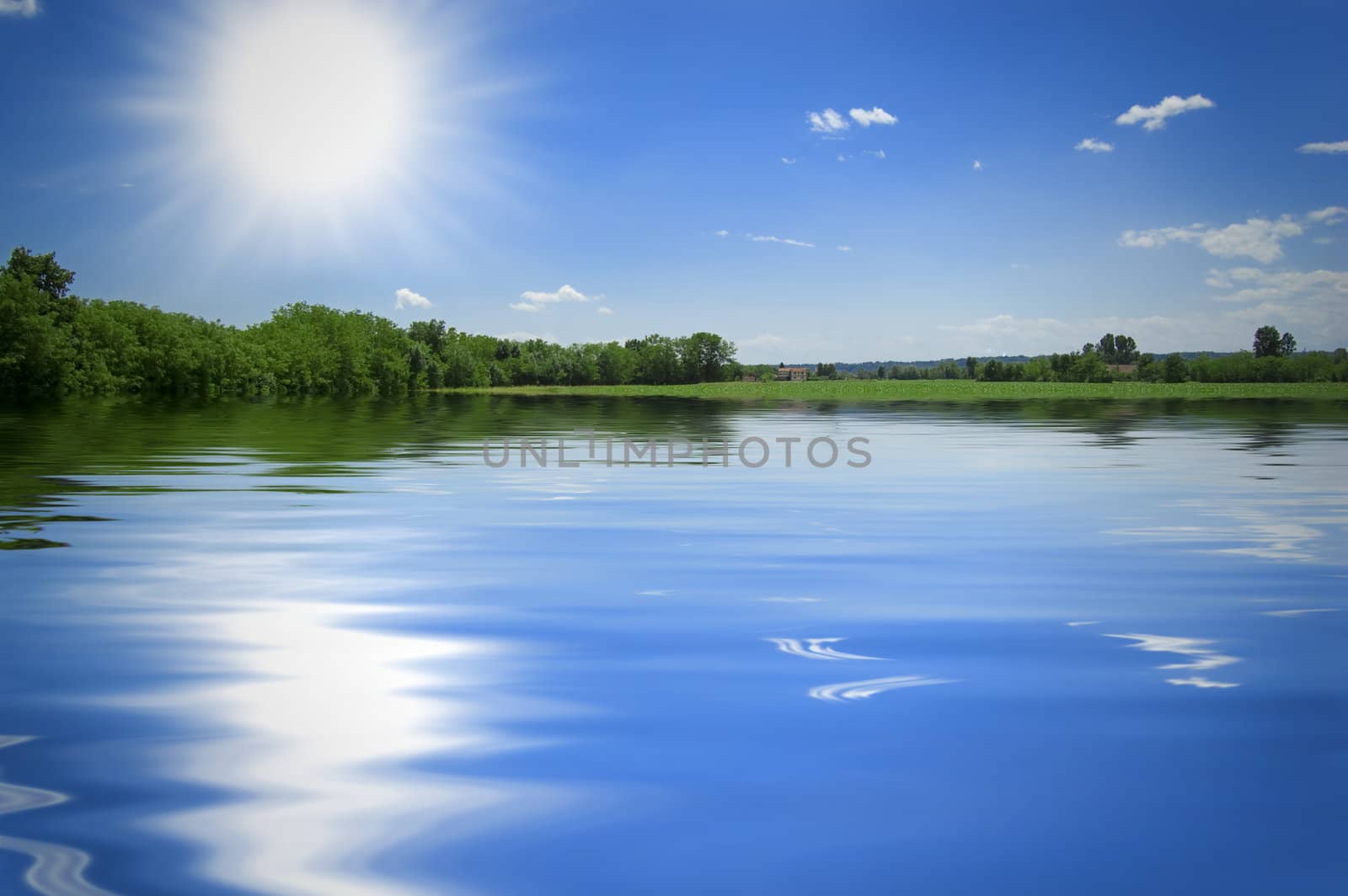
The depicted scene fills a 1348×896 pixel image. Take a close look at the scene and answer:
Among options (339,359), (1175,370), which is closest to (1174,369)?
(1175,370)

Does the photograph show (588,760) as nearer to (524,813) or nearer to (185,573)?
(524,813)

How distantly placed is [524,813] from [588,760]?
1.82ft

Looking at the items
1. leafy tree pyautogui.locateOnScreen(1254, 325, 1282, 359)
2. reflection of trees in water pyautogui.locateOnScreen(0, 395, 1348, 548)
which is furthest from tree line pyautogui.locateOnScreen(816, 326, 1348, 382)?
reflection of trees in water pyautogui.locateOnScreen(0, 395, 1348, 548)

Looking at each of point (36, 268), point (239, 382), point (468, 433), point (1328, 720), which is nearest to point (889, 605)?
point (1328, 720)

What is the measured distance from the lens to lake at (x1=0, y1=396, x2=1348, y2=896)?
3.70 metres

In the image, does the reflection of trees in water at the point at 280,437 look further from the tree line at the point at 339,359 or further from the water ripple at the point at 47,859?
the tree line at the point at 339,359

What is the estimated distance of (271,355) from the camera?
454 feet

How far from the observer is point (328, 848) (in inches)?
148

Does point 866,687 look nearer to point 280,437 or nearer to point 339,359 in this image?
point 280,437

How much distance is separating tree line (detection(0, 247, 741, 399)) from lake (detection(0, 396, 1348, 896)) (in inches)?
3513

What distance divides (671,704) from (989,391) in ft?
440

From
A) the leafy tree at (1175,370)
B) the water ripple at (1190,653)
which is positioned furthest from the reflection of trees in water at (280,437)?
the leafy tree at (1175,370)

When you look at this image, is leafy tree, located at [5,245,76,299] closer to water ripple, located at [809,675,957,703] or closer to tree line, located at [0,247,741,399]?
tree line, located at [0,247,741,399]

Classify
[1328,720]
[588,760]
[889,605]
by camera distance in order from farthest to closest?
[889,605], [1328,720], [588,760]
